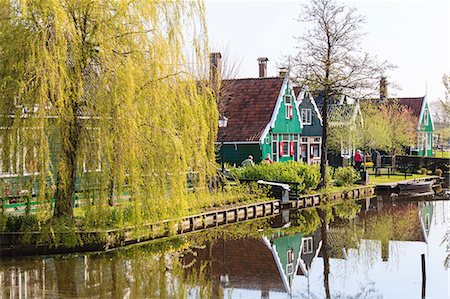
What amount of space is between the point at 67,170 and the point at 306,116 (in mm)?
26808

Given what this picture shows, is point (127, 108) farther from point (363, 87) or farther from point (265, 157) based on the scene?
point (265, 157)

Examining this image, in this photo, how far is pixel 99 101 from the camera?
1619cm

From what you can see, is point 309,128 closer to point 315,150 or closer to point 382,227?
point 315,150

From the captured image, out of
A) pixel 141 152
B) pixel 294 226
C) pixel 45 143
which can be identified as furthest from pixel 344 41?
pixel 45 143

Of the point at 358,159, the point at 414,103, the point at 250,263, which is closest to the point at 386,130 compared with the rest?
the point at 358,159

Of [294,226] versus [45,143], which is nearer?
[45,143]

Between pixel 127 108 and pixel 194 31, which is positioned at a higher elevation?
pixel 194 31

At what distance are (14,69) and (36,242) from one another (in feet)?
14.5

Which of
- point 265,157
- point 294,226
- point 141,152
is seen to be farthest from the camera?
point 265,157

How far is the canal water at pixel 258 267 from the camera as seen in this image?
1331cm

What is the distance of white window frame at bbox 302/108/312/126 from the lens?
4116cm

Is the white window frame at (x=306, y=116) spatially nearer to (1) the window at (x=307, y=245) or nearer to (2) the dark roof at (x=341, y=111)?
(2) the dark roof at (x=341, y=111)

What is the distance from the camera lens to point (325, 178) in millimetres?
31422

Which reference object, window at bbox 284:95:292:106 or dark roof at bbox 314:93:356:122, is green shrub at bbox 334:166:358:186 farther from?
dark roof at bbox 314:93:356:122
